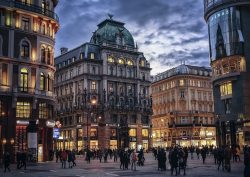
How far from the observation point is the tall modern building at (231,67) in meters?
68.9

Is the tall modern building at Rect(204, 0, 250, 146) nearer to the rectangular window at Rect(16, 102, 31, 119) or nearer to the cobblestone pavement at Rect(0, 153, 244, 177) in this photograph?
the cobblestone pavement at Rect(0, 153, 244, 177)

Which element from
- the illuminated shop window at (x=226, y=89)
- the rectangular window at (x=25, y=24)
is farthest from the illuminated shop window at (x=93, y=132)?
the rectangular window at (x=25, y=24)

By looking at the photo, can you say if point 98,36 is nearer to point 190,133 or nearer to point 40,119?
point 190,133

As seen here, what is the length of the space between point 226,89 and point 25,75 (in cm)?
4024

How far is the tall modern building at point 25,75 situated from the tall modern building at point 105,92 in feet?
126

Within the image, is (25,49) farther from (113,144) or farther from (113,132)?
(113,144)

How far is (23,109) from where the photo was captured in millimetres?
50531

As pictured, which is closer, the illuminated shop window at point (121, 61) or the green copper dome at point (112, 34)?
the illuminated shop window at point (121, 61)

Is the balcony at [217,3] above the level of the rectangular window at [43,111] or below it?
above

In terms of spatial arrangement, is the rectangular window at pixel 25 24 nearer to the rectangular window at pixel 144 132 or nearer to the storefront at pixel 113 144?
the storefront at pixel 113 144

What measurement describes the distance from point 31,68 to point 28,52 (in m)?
2.36

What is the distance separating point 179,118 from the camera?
119312 mm

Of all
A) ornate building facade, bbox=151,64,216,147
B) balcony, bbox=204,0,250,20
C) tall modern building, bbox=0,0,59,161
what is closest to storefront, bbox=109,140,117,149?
ornate building facade, bbox=151,64,216,147

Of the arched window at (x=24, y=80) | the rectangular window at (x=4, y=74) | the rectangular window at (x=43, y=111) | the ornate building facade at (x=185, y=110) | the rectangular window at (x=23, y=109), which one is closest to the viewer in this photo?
the rectangular window at (x=4, y=74)
